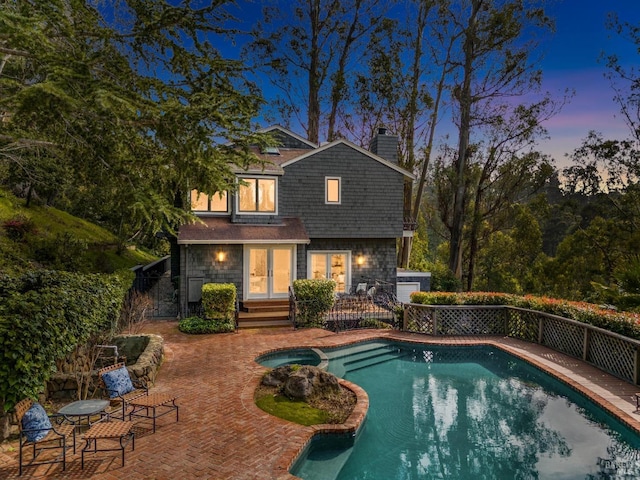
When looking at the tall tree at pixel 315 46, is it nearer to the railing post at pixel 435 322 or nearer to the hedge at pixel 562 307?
the hedge at pixel 562 307

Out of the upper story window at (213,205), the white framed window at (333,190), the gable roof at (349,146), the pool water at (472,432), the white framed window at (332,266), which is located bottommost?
the pool water at (472,432)

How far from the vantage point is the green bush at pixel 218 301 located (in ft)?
46.4

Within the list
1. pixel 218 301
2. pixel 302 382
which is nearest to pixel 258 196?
pixel 218 301

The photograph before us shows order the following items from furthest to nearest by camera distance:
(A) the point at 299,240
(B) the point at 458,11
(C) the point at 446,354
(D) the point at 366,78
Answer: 1. (D) the point at 366,78
2. (B) the point at 458,11
3. (A) the point at 299,240
4. (C) the point at 446,354

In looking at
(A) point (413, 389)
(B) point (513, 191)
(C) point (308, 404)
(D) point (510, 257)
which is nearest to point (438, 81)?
(B) point (513, 191)

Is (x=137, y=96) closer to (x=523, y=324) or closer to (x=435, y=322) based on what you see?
(x=435, y=322)

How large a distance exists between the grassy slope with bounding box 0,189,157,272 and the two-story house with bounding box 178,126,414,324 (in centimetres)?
502

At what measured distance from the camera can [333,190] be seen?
62.4ft

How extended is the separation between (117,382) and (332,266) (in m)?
12.4

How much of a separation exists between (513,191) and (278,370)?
22.4 m

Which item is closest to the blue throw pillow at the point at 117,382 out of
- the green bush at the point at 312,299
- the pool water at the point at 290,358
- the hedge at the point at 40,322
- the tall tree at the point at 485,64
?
the hedge at the point at 40,322

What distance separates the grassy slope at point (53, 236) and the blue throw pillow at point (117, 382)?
7.38 meters

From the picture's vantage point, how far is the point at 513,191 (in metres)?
26.2

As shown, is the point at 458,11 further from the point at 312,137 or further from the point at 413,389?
the point at 413,389
